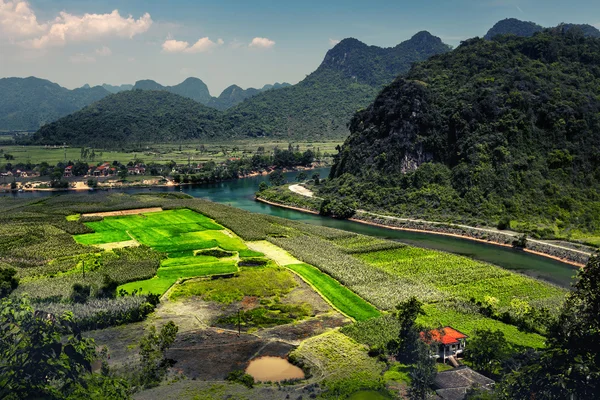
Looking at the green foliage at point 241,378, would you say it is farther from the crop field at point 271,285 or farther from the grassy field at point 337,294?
the grassy field at point 337,294

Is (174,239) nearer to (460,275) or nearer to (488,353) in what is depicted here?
(460,275)

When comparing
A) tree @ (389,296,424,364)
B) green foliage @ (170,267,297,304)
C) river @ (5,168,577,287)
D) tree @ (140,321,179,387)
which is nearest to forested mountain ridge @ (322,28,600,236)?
river @ (5,168,577,287)

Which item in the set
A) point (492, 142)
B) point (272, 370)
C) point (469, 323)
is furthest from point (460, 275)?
point (492, 142)

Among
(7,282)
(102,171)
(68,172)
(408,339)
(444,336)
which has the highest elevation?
(102,171)

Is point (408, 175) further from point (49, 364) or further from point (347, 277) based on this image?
point (49, 364)

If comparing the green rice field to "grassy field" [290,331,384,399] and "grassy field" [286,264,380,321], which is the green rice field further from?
"grassy field" [290,331,384,399]

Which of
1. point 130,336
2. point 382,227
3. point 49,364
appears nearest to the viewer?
point 49,364

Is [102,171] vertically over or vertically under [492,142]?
under

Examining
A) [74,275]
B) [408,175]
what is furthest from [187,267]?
[408,175]

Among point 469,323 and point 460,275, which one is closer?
point 469,323
